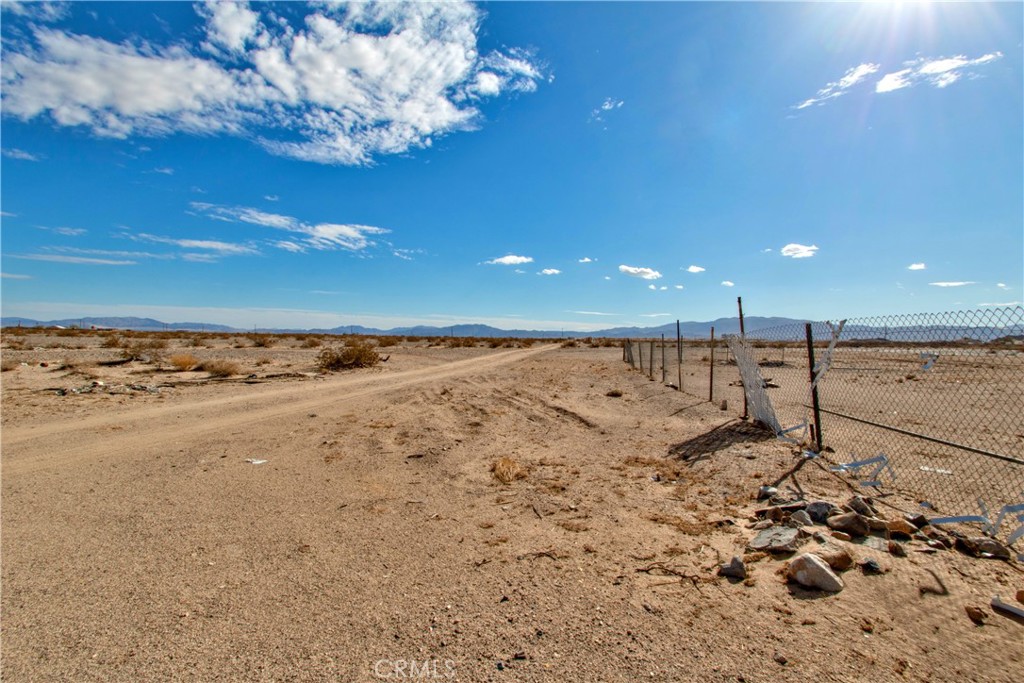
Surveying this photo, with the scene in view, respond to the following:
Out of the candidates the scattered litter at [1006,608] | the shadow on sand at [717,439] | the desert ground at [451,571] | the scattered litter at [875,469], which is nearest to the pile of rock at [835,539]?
the desert ground at [451,571]

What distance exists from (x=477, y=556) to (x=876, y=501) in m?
4.34

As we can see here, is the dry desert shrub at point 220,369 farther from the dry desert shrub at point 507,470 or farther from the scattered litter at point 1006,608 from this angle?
the scattered litter at point 1006,608

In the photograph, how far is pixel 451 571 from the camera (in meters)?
3.74

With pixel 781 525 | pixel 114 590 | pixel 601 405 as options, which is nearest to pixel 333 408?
pixel 601 405

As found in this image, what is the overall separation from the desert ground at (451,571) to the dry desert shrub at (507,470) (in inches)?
2.6

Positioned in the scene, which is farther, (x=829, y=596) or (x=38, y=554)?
(x=38, y=554)

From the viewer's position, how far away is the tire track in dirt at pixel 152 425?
6.98 meters

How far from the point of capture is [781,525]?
4.23m

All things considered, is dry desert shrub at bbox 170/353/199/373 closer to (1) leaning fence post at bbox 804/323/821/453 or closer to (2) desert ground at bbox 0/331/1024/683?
(2) desert ground at bbox 0/331/1024/683

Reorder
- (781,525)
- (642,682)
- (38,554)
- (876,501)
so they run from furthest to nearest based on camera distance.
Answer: (876,501) < (781,525) < (38,554) < (642,682)

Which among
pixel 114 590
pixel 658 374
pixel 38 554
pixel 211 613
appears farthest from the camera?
pixel 658 374

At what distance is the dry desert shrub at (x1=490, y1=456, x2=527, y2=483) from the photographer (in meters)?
6.07

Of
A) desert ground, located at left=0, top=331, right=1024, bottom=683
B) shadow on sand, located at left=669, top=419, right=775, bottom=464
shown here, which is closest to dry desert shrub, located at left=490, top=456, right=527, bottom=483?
desert ground, located at left=0, top=331, right=1024, bottom=683

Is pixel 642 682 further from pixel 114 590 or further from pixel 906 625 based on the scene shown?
pixel 114 590
